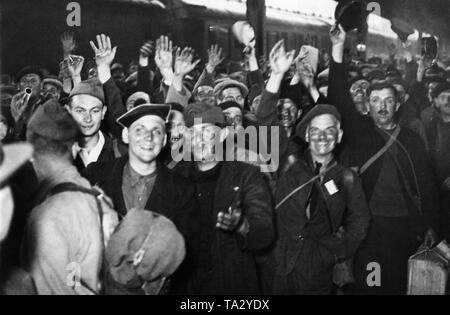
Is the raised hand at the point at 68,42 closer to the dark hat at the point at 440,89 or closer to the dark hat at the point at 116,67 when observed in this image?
the dark hat at the point at 116,67

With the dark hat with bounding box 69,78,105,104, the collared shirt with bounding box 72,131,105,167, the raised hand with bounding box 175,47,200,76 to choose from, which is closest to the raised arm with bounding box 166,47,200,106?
the raised hand with bounding box 175,47,200,76

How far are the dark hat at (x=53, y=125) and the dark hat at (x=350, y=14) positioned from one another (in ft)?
6.47

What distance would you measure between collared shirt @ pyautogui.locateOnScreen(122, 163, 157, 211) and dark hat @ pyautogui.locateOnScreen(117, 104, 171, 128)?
30 cm

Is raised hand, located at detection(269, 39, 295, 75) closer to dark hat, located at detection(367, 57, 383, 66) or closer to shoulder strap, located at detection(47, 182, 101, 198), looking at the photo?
dark hat, located at detection(367, 57, 383, 66)

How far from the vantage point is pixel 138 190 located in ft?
10.6

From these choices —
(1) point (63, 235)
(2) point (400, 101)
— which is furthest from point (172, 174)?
(2) point (400, 101)

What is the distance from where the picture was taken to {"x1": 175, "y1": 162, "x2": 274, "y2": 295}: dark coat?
3178mm

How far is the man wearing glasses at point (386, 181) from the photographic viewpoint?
11.7ft

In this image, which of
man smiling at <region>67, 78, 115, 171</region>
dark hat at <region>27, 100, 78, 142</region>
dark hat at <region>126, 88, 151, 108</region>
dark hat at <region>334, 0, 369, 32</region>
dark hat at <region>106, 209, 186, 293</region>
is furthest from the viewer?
dark hat at <region>334, 0, 369, 32</region>

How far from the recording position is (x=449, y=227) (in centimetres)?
378

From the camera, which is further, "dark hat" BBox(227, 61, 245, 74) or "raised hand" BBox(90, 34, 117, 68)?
"dark hat" BBox(227, 61, 245, 74)

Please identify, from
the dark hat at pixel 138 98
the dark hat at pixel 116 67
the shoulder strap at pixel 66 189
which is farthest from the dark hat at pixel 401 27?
the shoulder strap at pixel 66 189

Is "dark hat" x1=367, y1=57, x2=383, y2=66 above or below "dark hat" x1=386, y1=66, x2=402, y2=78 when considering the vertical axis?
above

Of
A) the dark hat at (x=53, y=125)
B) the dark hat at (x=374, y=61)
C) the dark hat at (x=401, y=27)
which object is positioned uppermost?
the dark hat at (x=401, y=27)
